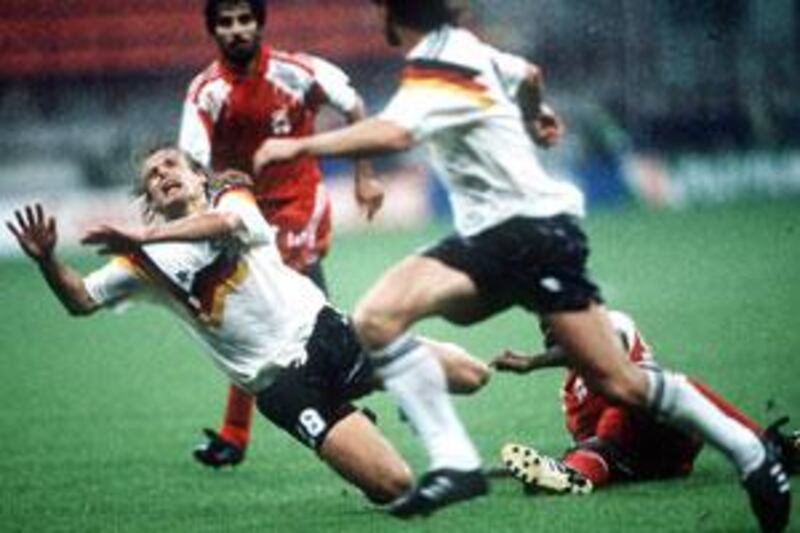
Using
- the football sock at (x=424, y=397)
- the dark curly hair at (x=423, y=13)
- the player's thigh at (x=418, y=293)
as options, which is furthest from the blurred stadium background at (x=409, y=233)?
the dark curly hair at (x=423, y=13)

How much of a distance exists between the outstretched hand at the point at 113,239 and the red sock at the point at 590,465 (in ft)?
6.98

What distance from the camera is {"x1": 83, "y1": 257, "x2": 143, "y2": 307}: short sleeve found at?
8.27 metres

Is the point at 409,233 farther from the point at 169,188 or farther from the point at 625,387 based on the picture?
the point at 625,387

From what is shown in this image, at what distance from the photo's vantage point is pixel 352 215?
25188 millimetres

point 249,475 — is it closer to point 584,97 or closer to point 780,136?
point 780,136

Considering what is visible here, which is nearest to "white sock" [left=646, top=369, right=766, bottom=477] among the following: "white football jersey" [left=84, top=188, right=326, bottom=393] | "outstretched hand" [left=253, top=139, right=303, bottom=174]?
"outstretched hand" [left=253, top=139, right=303, bottom=174]

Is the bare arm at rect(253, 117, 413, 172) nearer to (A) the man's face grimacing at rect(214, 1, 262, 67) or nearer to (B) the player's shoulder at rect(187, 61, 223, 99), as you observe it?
(A) the man's face grimacing at rect(214, 1, 262, 67)

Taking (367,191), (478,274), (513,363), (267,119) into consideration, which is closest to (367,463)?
(513,363)

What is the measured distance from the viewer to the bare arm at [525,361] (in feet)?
25.1

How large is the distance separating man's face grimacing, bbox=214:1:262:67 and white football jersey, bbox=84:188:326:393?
1.63 meters

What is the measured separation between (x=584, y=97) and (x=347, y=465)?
70.1 feet

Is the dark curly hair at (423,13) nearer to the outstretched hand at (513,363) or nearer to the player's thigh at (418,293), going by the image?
the player's thigh at (418,293)

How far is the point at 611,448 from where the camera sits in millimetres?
8172

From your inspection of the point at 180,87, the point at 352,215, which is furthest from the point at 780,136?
the point at 180,87
